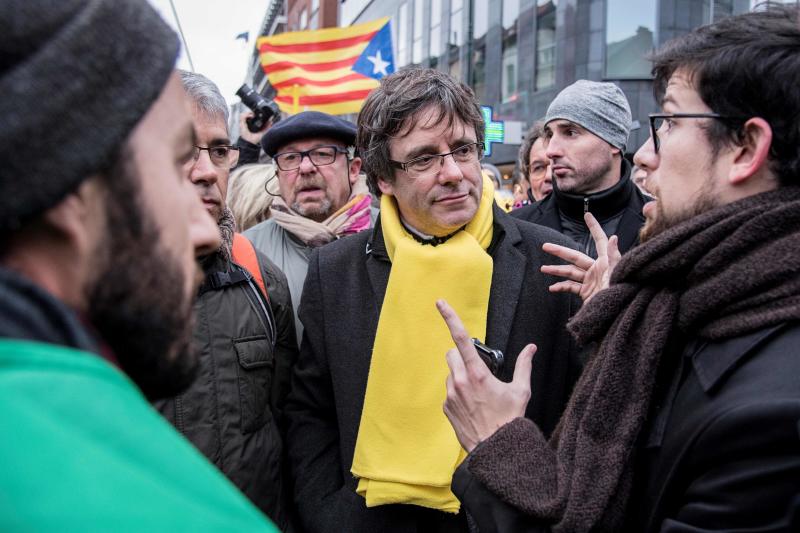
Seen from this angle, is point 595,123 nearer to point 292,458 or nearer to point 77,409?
point 292,458

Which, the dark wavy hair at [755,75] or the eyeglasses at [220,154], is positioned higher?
the dark wavy hair at [755,75]

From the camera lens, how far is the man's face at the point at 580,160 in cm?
384

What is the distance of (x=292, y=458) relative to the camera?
2270mm

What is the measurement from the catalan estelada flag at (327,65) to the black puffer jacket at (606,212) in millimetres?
3879

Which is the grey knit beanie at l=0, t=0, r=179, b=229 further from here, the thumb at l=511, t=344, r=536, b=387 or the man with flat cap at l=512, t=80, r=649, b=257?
the man with flat cap at l=512, t=80, r=649, b=257

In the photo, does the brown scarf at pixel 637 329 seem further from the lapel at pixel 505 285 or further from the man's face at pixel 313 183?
the man's face at pixel 313 183

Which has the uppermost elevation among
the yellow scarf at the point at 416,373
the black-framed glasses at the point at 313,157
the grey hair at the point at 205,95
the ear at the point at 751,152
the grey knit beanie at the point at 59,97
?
the grey knit beanie at the point at 59,97

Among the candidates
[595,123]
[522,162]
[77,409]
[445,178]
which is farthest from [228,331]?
[522,162]

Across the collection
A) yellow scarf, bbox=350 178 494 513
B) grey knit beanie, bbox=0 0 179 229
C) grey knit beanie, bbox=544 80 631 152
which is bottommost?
yellow scarf, bbox=350 178 494 513

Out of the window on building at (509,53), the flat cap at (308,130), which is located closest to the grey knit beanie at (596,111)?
the flat cap at (308,130)

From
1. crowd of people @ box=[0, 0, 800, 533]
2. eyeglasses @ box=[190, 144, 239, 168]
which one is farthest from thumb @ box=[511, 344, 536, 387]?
eyeglasses @ box=[190, 144, 239, 168]

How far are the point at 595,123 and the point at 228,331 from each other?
2.66 meters

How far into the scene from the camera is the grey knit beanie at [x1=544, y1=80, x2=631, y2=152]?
3.91 meters

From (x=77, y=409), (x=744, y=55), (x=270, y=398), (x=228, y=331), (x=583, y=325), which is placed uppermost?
(x=744, y=55)
